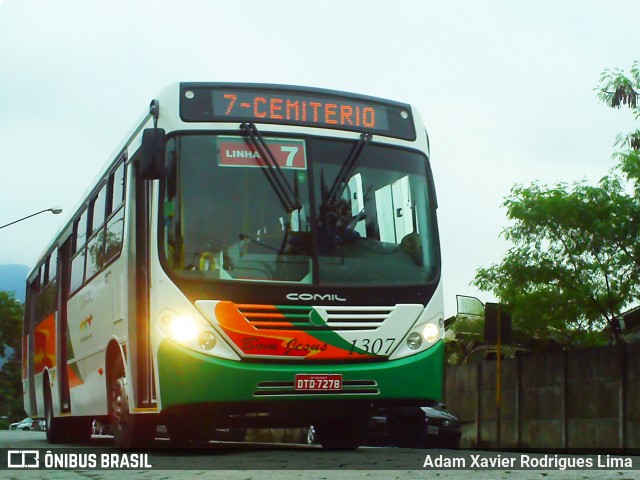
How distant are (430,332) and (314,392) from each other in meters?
1.37

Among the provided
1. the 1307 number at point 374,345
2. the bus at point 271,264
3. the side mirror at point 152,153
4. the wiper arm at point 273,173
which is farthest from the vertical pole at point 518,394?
the side mirror at point 152,153

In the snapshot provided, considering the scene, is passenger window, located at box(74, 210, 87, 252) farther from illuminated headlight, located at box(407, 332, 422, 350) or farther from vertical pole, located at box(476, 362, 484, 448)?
vertical pole, located at box(476, 362, 484, 448)

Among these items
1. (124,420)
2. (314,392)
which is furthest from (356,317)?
(124,420)

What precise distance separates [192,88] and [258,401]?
315 centimetres

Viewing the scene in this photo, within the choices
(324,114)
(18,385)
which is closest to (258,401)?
(324,114)

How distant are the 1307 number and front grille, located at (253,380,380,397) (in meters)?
0.29

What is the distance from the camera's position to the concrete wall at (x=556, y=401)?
22.8 meters

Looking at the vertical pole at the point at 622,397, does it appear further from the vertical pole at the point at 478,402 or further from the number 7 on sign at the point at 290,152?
the number 7 on sign at the point at 290,152

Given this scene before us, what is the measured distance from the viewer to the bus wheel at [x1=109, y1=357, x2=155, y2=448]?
11867 millimetres

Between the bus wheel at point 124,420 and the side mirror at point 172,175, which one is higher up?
the side mirror at point 172,175

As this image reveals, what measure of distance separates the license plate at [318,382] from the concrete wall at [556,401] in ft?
40.8

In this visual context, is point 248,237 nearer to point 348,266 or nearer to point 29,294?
point 348,266

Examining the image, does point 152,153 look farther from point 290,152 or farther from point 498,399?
point 498,399

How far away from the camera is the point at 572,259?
83.3ft
